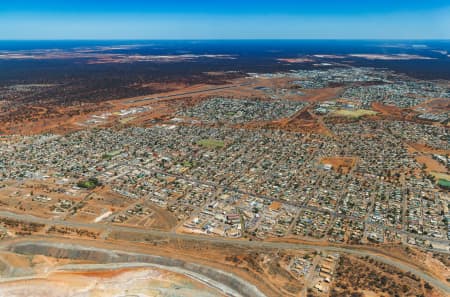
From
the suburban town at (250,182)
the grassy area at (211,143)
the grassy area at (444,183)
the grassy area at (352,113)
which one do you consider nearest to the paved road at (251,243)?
the suburban town at (250,182)

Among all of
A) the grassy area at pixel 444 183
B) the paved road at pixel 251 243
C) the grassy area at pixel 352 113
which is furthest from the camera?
the grassy area at pixel 352 113

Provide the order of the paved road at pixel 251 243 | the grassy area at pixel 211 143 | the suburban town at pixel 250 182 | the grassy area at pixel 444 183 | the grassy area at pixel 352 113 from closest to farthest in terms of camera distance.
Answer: the paved road at pixel 251 243
the suburban town at pixel 250 182
the grassy area at pixel 444 183
the grassy area at pixel 211 143
the grassy area at pixel 352 113

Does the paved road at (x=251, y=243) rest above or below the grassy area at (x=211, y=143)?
below

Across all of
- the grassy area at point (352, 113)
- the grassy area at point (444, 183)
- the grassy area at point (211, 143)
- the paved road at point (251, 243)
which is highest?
the grassy area at point (352, 113)

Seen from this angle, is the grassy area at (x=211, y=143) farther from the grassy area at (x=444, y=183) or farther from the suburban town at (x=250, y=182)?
the grassy area at (x=444, y=183)

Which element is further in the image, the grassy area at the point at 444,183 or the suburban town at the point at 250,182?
the grassy area at the point at 444,183

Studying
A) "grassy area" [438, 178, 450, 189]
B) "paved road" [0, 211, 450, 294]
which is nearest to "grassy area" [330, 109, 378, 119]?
"grassy area" [438, 178, 450, 189]

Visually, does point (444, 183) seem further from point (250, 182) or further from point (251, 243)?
point (251, 243)
